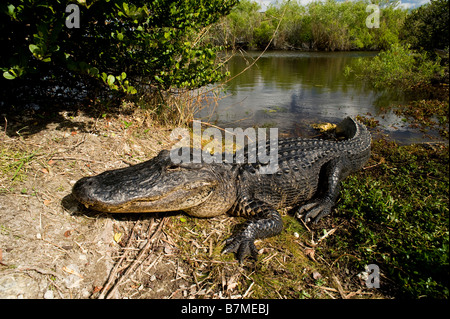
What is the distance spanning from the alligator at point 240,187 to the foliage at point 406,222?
0.39m

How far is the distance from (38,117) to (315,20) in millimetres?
27714

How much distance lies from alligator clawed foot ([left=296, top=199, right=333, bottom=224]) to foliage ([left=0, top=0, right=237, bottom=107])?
2417 millimetres

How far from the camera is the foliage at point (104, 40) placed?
2396 mm

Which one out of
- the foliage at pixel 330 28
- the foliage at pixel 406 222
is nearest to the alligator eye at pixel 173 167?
the foliage at pixel 406 222

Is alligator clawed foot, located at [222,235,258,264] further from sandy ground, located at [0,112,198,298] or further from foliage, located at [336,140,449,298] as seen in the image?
foliage, located at [336,140,449,298]

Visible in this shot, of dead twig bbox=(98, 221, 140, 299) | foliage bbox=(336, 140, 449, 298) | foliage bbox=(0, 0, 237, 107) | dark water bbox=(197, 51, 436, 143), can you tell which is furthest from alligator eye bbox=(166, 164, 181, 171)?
dark water bbox=(197, 51, 436, 143)

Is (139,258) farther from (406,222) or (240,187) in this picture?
(406,222)

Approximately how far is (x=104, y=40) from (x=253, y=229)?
305 cm

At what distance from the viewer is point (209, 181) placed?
2799 millimetres

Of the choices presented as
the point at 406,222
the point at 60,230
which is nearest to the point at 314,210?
the point at 406,222

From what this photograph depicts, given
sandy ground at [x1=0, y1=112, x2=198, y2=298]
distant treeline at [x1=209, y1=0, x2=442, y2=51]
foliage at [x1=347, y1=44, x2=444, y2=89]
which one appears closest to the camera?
sandy ground at [x1=0, y1=112, x2=198, y2=298]

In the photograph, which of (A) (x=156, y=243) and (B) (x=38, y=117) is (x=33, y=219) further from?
(B) (x=38, y=117)
